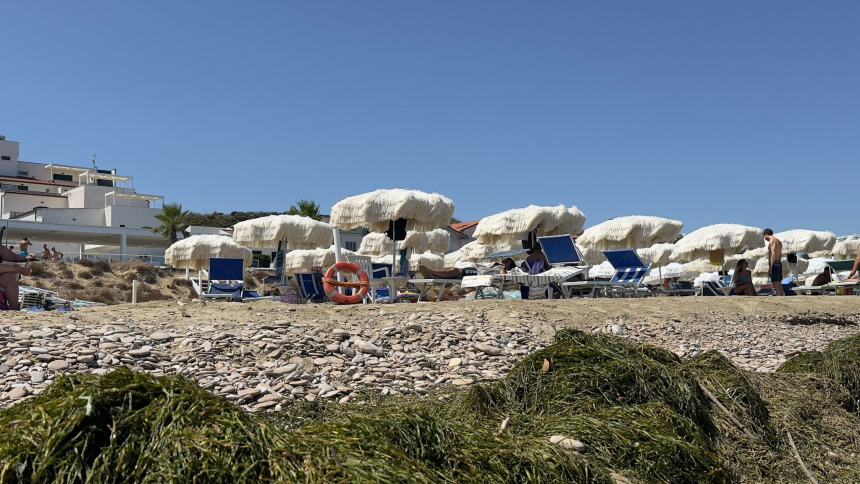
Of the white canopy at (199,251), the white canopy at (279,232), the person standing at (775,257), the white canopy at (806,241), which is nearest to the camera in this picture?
the person standing at (775,257)

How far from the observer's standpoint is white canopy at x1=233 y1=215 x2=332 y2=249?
1708cm

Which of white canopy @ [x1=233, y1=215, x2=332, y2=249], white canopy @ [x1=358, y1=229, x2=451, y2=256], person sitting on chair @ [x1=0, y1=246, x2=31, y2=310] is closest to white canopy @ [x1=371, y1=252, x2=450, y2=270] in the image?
white canopy @ [x1=358, y1=229, x2=451, y2=256]

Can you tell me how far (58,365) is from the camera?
186 inches

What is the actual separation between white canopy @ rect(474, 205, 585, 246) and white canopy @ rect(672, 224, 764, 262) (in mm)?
5691

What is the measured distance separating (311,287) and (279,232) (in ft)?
9.17

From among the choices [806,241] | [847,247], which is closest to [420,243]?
[806,241]

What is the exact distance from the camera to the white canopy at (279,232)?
1708cm

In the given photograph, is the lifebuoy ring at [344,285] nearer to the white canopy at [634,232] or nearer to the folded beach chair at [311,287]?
the folded beach chair at [311,287]

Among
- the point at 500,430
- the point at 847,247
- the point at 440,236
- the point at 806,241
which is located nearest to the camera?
the point at 500,430

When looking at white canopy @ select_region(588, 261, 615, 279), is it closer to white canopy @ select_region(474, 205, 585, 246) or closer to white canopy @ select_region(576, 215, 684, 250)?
white canopy @ select_region(576, 215, 684, 250)

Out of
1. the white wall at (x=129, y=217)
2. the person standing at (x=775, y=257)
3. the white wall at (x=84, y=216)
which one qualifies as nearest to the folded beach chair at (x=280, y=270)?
the person standing at (x=775, y=257)

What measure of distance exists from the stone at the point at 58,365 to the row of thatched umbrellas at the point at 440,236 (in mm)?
8180

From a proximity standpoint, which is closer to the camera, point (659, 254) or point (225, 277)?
point (225, 277)

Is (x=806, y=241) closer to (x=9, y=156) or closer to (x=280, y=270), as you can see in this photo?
(x=280, y=270)
